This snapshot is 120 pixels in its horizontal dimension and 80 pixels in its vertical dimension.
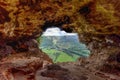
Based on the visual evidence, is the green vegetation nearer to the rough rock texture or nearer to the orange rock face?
the rough rock texture

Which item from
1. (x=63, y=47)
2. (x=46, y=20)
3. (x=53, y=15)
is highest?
(x=53, y=15)

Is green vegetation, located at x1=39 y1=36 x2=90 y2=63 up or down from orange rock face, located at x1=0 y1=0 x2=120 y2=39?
down

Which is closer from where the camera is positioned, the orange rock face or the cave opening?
the orange rock face

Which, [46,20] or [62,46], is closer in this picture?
[46,20]

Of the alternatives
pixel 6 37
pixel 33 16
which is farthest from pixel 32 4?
pixel 6 37

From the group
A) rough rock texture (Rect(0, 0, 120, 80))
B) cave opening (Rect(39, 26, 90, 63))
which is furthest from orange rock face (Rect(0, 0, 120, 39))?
cave opening (Rect(39, 26, 90, 63))

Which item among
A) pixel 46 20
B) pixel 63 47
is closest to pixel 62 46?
pixel 63 47

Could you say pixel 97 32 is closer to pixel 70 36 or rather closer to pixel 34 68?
pixel 34 68

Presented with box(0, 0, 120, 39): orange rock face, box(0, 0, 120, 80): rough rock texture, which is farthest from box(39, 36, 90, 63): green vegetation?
box(0, 0, 120, 39): orange rock face

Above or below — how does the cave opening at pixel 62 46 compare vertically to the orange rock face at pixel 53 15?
below

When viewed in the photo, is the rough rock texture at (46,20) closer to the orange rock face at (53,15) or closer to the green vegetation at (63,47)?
the orange rock face at (53,15)

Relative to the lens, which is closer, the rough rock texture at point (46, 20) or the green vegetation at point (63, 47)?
the rough rock texture at point (46, 20)

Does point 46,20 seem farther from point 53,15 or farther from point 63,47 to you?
point 63,47

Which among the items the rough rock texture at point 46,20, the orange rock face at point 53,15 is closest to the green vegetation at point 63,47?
the rough rock texture at point 46,20
